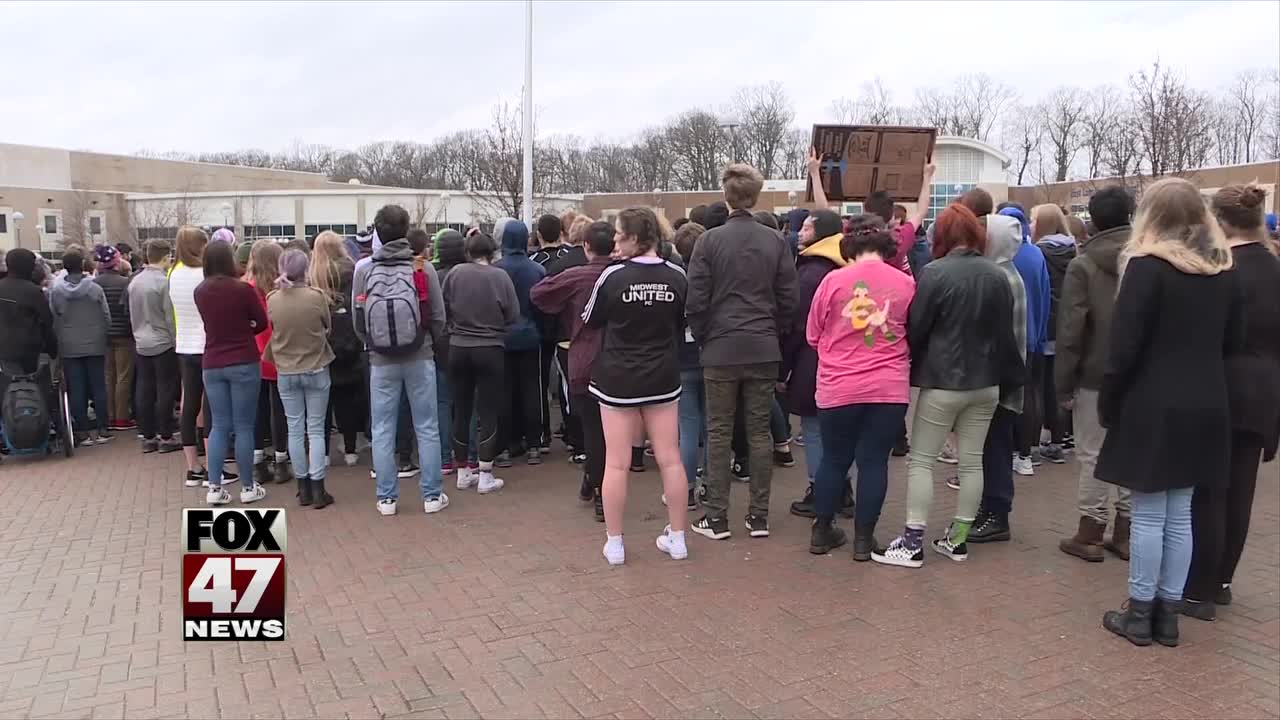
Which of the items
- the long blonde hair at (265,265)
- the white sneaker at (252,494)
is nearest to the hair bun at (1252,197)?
the long blonde hair at (265,265)

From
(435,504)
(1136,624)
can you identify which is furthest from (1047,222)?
(435,504)

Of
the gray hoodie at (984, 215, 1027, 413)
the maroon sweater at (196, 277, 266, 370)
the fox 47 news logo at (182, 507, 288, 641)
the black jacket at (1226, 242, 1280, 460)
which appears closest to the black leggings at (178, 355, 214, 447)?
the maroon sweater at (196, 277, 266, 370)

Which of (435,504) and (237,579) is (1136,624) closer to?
(237,579)

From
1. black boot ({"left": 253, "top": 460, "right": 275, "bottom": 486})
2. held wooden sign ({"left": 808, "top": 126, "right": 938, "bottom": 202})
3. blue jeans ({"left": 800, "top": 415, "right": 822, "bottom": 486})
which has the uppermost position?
held wooden sign ({"left": 808, "top": 126, "right": 938, "bottom": 202})

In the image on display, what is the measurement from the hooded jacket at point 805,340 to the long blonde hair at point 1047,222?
7.51ft

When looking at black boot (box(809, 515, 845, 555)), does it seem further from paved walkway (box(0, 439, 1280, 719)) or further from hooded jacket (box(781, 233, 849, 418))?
hooded jacket (box(781, 233, 849, 418))

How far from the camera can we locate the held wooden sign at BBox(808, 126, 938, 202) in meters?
7.67

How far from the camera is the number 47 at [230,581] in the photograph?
4258mm

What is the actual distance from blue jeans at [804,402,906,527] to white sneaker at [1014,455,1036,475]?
270cm

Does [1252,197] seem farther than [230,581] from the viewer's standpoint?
Yes

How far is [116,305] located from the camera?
30.7ft

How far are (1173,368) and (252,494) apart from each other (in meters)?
6.28

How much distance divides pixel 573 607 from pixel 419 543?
1.59 m

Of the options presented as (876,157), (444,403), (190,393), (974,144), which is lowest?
(444,403)
